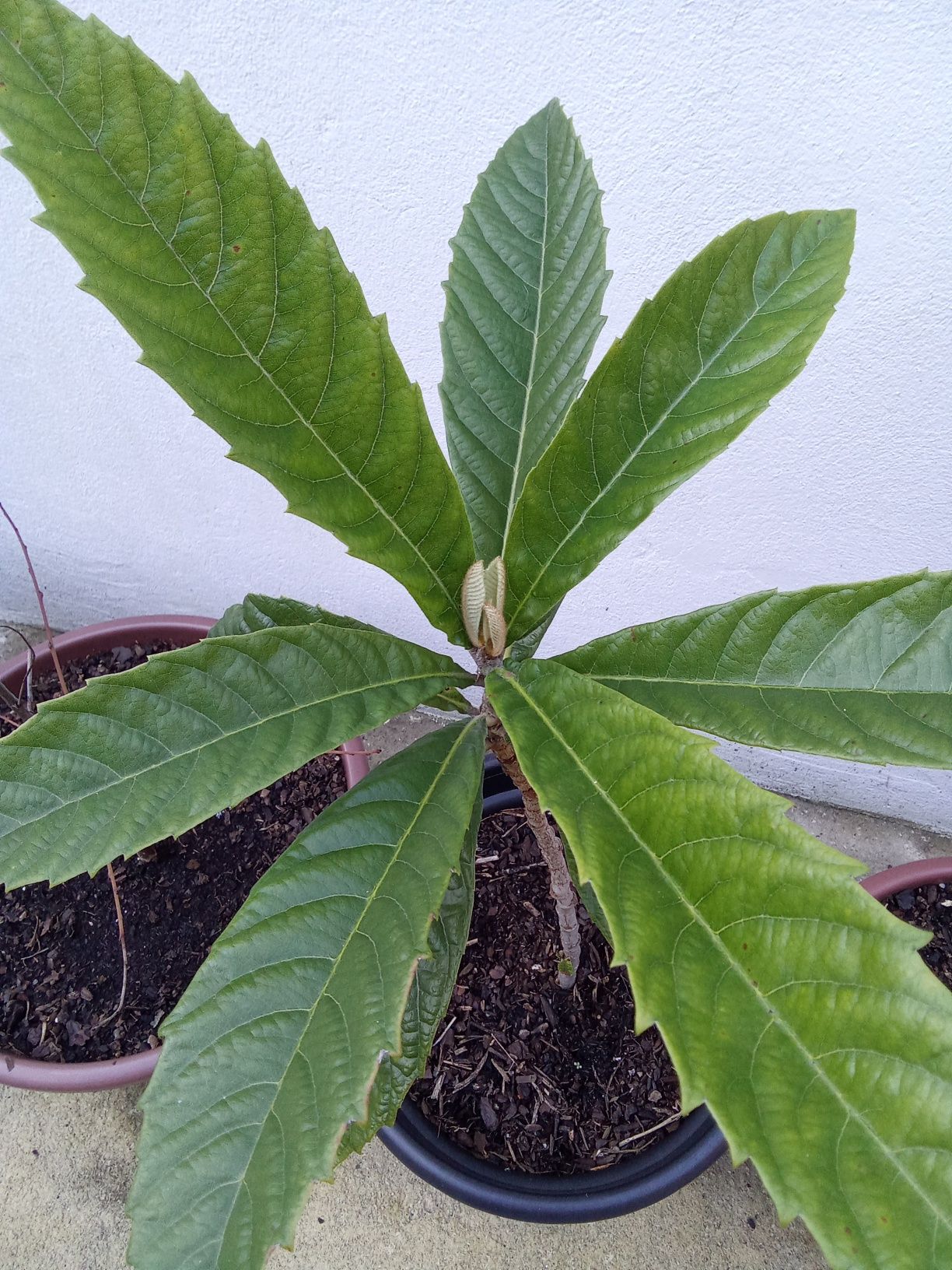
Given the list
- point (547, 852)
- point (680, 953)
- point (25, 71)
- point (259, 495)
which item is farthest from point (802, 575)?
point (25, 71)

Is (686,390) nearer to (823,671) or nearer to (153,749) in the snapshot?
(823,671)

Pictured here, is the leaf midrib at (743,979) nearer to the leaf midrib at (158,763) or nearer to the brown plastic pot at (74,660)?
the leaf midrib at (158,763)

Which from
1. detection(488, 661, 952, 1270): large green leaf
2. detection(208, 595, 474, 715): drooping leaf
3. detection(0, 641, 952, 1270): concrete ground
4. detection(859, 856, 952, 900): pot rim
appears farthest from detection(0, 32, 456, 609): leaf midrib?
detection(0, 641, 952, 1270): concrete ground

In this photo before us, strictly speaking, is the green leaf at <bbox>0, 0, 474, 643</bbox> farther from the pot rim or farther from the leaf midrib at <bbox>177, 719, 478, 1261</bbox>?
the pot rim

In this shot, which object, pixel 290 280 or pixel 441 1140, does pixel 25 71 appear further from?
pixel 441 1140

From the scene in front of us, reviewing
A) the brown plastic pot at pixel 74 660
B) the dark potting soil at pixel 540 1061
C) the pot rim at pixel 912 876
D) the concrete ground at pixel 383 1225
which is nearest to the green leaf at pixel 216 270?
the brown plastic pot at pixel 74 660

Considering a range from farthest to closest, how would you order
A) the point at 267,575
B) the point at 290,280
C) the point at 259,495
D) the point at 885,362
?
1. the point at 267,575
2. the point at 259,495
3. the point at 885,362
4. the point at 290,280

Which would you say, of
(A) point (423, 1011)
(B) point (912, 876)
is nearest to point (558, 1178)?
(A) point (423, 1011)
